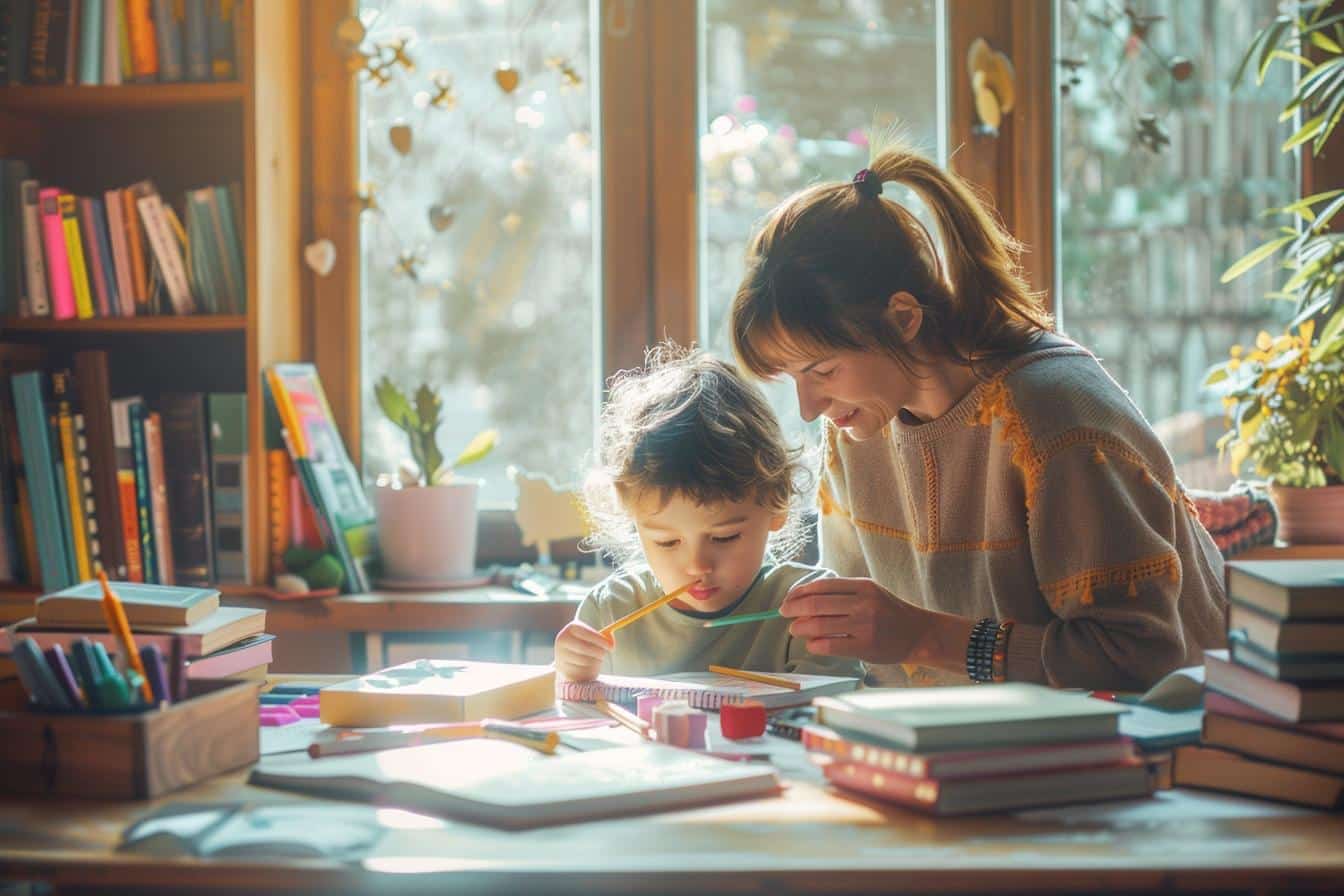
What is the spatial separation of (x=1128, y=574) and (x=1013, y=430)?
0.21 meters

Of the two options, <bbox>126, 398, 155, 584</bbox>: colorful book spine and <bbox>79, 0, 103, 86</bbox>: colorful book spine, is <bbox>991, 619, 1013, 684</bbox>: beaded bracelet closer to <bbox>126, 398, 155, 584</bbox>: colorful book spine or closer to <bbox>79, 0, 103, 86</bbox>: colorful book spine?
<bbox>126, 398, 155, 584</bbox>: colorful book spine

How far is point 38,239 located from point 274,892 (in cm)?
199

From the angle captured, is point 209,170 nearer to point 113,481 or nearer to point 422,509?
point 113,481

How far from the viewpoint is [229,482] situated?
8.33 ft

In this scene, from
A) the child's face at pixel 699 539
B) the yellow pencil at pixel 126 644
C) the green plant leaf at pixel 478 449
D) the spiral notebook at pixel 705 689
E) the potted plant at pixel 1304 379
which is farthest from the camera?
the green plant leaf at pixel 478 449

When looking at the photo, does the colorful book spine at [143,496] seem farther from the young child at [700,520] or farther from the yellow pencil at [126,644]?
the yellow pencil at [126,644]

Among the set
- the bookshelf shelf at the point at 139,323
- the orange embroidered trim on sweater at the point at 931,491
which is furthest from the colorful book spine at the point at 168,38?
the orange embroidered trim on sweater at the point at 931,491

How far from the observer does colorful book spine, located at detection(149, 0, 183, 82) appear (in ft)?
A: 8.38

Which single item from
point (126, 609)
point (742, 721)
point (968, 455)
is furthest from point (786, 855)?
point (968, 455)

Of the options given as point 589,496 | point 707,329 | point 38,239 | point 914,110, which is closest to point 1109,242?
point 914,110

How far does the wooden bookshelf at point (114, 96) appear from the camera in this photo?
2545 millimetres

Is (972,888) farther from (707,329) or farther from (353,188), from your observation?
(353,188)

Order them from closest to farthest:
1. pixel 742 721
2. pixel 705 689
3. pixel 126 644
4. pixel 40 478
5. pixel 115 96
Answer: pixel 126 644 → pixel 742 721 → pixel 705 689 → pixel 40 478 → pixel 115 96

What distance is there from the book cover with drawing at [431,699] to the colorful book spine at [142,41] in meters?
1.65
